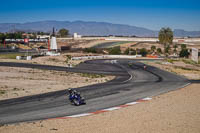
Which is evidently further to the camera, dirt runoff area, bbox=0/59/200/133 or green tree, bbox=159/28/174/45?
green tree, bbox=159/28/174/45

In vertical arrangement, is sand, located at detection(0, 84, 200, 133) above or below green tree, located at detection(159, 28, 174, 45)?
below

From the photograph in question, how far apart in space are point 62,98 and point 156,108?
26.2ft

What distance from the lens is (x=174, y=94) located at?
2609cm

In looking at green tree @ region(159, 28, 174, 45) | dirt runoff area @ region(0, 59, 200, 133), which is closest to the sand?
dirt runoff area @ region(0, 59, 200, 133)

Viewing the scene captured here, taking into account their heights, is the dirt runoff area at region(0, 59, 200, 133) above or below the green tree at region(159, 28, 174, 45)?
below

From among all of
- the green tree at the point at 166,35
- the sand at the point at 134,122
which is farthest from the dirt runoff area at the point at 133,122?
the green tree at the point at 166,35

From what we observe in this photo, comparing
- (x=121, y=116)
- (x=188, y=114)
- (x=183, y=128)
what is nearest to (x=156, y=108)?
(x=188, y=114)

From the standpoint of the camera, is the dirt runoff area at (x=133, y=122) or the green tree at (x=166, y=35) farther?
the green tree at (x=166, y=35)

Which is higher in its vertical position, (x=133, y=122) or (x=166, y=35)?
(x=166, y=35)

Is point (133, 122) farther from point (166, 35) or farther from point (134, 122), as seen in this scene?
point (166, 35)

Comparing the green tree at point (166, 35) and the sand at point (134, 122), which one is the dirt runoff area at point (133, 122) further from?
the green tree at point (166, 35)

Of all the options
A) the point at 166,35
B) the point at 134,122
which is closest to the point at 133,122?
the point at 134,122

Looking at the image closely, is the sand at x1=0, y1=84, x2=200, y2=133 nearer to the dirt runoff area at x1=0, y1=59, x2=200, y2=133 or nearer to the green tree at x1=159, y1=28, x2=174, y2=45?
the dirt runoff area at x1=0, y1=59, x2=200, y2=133

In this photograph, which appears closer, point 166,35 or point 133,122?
point 133,122
